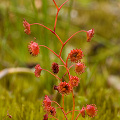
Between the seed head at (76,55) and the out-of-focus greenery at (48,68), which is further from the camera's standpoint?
the out-of-focus greenery at (48,68)

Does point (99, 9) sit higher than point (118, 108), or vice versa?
point (99, 9)

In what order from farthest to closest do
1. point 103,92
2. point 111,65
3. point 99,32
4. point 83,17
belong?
point 83,17, point 99,32, point 111,65, point 103,92

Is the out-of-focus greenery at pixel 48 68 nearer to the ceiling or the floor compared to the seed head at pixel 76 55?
nearer to the ceiling

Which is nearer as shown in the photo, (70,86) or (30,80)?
(70,86)

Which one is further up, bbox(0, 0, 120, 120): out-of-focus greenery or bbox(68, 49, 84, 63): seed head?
bbox(0, 0, 120, 120): out-of-focus greenery

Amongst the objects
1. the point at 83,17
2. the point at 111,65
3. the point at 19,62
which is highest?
the point at 83,17

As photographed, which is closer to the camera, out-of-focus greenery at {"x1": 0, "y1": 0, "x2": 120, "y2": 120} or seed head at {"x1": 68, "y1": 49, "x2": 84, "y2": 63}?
seed head at {"x1": 68, "y1": 49, "x2": 84, "y2": 63}

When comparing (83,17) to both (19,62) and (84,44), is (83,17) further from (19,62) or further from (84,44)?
(19,62)

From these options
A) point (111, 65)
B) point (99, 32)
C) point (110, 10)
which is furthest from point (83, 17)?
point (111, 65)

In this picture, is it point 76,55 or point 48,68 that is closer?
point 76,55

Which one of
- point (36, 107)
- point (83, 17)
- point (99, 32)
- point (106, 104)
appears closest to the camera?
point (36, 107)

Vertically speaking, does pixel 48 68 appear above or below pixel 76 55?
above
